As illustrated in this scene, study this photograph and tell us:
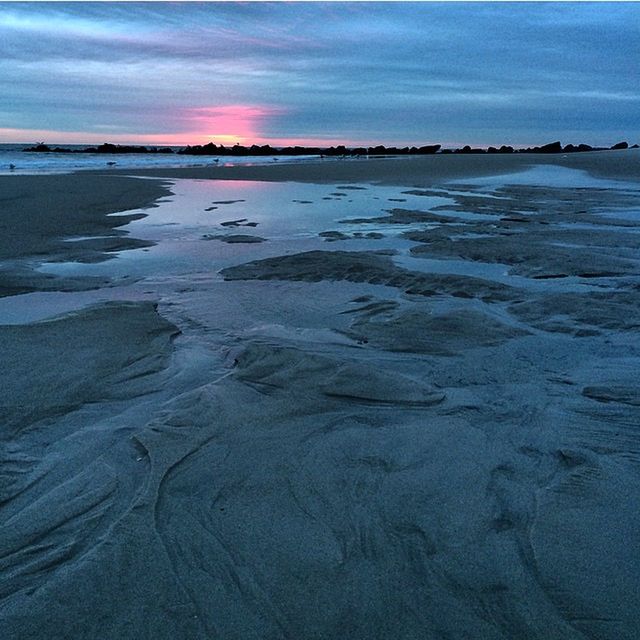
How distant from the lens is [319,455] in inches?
114

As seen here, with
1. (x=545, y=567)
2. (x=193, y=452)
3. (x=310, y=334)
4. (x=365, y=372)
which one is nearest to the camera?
(x=545, y=567)

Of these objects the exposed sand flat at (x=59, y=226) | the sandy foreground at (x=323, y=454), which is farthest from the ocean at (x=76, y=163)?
the sandy foreground at (x=323, y=454)

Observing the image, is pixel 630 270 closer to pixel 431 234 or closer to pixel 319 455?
pixel 431 234

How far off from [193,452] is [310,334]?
189 centimetres

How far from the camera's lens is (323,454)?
2.90 meters

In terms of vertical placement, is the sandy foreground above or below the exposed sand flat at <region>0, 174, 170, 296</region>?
below

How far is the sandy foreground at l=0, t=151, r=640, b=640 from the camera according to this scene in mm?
1965

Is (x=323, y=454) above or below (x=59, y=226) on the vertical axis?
below

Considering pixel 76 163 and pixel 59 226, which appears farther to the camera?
pixel 76 163

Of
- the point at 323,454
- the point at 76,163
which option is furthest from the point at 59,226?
the point at 76,163

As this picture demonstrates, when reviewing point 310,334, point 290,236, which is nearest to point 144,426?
point 310,334

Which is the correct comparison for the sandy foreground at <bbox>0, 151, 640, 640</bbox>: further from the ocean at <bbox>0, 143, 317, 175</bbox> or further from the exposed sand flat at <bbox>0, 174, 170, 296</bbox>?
the ocean at <bbox>0, 143, 317, 175</bbox>

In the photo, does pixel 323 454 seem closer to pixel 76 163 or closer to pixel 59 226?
pixel 59 226

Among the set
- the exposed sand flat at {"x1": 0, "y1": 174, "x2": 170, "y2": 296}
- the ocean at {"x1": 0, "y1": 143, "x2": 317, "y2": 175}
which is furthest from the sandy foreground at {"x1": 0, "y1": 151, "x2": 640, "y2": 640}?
the ocean at {"x1": 0, "y1": 143, "x2": 317, "y2": 175}
